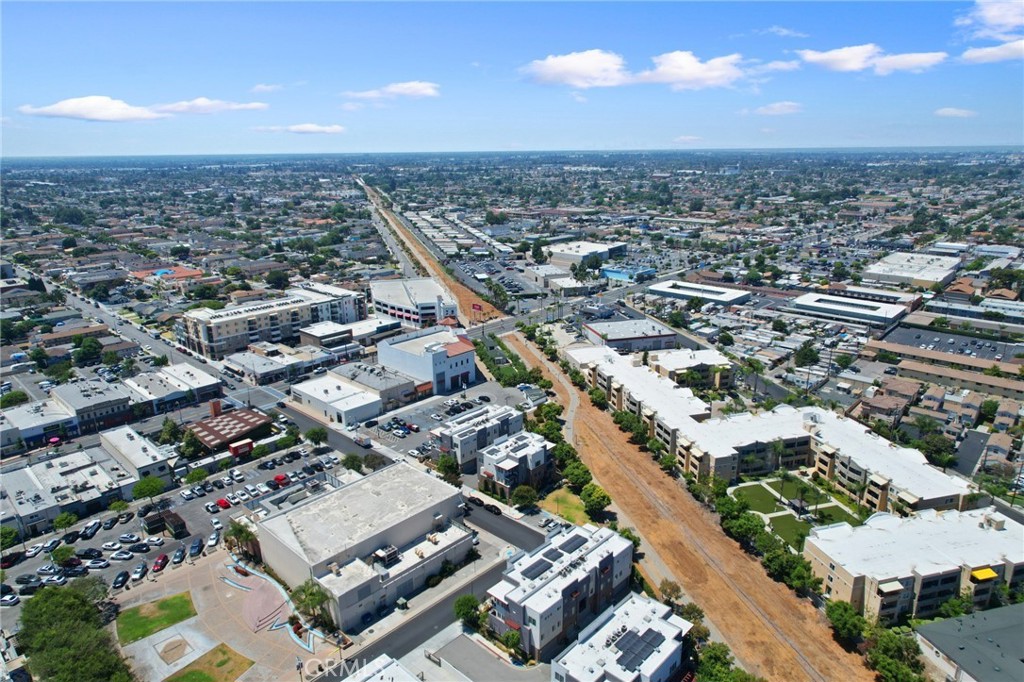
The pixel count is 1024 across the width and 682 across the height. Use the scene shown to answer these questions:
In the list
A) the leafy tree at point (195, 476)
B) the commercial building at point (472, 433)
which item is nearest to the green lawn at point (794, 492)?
the commercial building at point (472, 433)

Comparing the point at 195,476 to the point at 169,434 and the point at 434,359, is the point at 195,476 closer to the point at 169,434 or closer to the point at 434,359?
the point at 169,434

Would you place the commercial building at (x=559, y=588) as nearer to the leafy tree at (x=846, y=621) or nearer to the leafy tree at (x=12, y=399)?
the leafy tree at (x=846, y=621)

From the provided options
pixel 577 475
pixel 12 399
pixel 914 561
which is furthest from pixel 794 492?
pixel 12 399

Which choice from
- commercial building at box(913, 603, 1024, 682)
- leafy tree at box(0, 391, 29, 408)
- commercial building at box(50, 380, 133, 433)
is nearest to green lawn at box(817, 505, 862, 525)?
commercial building at box(913, 603, 1024, 682)

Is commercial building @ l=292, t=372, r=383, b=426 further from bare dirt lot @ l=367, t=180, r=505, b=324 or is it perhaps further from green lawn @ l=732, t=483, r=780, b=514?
green lawn @ l=732, t=483, r=780, b=514

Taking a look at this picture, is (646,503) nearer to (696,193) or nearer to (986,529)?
(986,529)

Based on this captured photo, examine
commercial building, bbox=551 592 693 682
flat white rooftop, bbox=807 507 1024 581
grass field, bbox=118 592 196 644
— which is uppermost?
flat white rooftop, bbox=807 507 1024 581
